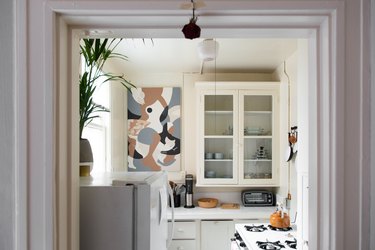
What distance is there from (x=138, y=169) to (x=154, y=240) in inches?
116

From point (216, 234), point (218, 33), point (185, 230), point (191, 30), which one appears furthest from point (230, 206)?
point (191, 30)

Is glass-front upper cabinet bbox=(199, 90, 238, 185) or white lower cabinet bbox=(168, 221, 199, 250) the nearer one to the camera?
white lower cabinet bbox=(168, 221, 199, 250)

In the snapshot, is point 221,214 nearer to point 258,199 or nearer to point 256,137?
point 258,199

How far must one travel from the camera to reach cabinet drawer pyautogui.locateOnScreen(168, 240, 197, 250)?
3.93 meters

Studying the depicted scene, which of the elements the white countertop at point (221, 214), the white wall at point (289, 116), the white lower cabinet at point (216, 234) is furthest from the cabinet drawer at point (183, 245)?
the white wall at point (289, 116)

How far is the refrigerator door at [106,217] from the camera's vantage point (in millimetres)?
1252

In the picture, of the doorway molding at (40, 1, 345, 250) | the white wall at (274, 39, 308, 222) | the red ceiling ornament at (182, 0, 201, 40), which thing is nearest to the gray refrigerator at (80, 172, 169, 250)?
the doorway molding at (40, 1, 345, 250)

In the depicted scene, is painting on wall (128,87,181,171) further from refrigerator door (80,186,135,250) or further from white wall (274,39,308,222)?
refrigerator door (80,186,135,250)

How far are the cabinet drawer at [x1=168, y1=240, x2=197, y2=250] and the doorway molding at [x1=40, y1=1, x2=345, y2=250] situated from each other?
3095mm

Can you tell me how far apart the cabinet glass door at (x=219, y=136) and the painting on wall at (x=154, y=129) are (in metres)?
0.39

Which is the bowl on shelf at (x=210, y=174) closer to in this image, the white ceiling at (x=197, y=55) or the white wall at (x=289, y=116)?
the white wall at (x=289, y=116)
